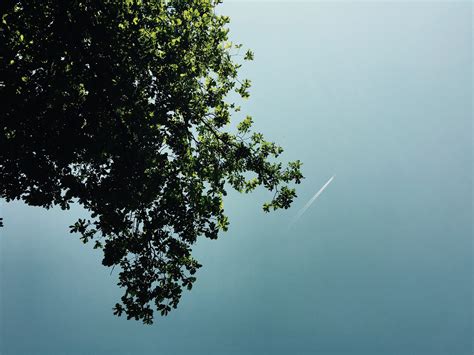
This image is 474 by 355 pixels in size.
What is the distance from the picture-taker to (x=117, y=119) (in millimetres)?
12758

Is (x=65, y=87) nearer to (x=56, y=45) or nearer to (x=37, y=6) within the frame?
(x=56, y=45)

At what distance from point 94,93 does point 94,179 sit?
143 inches

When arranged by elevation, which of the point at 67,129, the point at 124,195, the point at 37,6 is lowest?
the point at 124,195

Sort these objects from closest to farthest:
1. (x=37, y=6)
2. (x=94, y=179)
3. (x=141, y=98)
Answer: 1. (x=37, y=6)
2. (x=141, y=98)
3. (x=94, y=179)

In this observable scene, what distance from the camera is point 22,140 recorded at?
40.8ft

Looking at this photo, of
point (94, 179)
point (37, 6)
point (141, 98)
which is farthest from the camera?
point (94, 179)

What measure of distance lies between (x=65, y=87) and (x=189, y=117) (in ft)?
Answer: 16.8

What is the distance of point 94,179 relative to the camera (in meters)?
14.0

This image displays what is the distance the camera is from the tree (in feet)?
39.8

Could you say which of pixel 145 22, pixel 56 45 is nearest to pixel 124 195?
pixel 56 45

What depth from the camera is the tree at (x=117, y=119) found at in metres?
12.1

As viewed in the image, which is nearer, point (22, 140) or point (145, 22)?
point (22, 140)

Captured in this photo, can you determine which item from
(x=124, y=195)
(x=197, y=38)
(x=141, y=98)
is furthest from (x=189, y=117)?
(x=124, y=195)

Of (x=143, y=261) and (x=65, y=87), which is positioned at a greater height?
(x=65, y=87)
